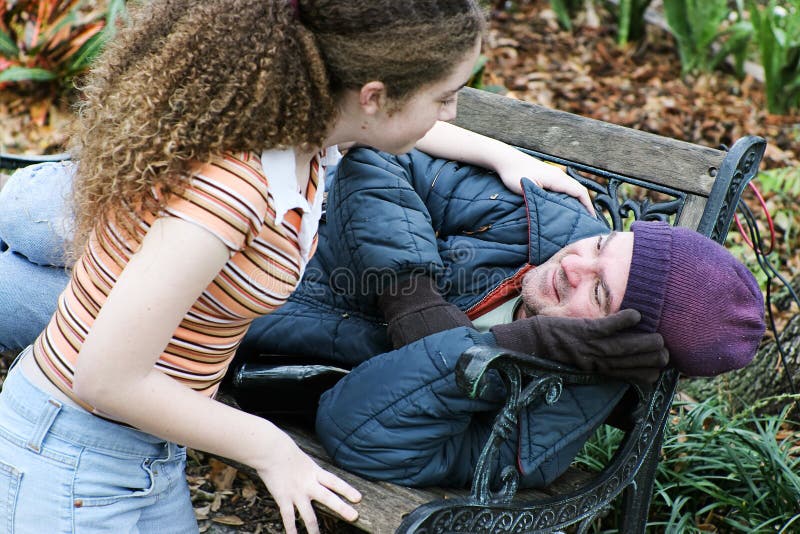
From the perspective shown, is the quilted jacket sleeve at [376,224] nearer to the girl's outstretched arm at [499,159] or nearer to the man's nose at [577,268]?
the girl's outstretched arm at [499,159]

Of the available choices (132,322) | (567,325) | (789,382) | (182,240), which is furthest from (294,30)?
(789,382)

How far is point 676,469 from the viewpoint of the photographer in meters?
3.05

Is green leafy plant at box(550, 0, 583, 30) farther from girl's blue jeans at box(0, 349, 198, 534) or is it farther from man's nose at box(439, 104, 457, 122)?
girl's blue jeans at box(0, 349, 198, 534)

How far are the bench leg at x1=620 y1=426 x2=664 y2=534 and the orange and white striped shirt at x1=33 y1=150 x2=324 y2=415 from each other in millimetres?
1300

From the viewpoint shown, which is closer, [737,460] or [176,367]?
[176,367]

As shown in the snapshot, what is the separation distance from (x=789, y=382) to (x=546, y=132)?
1.35 meters

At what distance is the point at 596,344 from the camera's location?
1996 millimetres

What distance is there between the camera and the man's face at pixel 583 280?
219 cm

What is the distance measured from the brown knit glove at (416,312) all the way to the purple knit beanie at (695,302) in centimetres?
46

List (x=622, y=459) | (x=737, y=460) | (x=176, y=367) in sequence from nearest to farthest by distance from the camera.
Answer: (x=176, y=367) < (x=622, y=459) < (x=737, y=460)

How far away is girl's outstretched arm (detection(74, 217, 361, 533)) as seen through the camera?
148cm

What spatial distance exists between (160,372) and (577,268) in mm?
1156

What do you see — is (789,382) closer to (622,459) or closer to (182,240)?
(622,459)

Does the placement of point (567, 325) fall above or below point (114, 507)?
above
